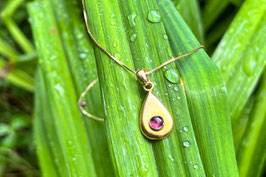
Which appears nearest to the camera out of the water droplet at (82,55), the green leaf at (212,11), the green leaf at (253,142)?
the green leaf at (253,142)

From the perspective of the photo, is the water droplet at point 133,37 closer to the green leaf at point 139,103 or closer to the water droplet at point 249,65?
the green leaf at point 139,103

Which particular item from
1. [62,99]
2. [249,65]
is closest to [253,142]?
[249,65]

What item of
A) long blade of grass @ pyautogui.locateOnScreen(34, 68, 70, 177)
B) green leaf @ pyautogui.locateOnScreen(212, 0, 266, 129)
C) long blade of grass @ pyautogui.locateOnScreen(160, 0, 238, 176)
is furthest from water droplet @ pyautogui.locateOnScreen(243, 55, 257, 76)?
long blade of grass @ pyautogui.locateOnScreen(34, 68, 70, 177)

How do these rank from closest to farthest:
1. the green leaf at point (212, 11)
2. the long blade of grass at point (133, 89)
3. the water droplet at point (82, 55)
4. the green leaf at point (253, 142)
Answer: the long blade of grass at point (133, 89) < the green leaf at point (253, 142) < the water droplet at point (82, 55) < the green leaf at point (212, 11)

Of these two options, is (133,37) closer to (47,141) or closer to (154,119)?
(154,119)

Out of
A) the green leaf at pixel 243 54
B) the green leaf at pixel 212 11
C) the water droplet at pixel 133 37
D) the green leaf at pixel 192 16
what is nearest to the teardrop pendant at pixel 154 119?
the water droplet at pixel 133 37

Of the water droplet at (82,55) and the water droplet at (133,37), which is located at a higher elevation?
the water droplet at (82,55)
